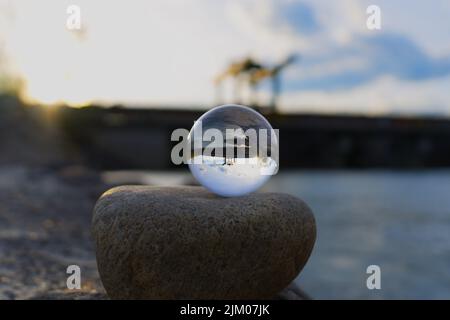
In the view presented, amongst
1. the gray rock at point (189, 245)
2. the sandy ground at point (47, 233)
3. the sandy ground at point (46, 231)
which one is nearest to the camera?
the gray rock at point (189, 245)

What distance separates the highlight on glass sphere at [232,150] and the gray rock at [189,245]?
0.29 metres

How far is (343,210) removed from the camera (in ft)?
74.7

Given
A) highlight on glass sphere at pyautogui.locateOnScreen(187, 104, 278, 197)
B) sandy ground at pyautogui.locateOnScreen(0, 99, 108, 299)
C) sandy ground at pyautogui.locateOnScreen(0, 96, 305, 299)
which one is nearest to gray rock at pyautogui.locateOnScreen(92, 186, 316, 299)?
highlight on glass sphere at pyautogui.locateOnScreen(187, 104, 278, 197)

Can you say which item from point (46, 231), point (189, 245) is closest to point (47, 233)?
point (46, 231)

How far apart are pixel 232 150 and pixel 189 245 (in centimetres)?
115

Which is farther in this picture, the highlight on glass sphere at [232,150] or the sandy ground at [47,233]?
the sandy ground at [47,233]

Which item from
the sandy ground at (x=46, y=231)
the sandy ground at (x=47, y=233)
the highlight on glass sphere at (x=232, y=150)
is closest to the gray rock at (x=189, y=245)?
the highlight on glass sphere at (x=232, y=150)

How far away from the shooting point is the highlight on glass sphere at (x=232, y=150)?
5.14m

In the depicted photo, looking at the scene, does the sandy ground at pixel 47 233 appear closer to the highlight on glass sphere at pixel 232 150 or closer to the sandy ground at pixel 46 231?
the sandy ground at pixel 46 231

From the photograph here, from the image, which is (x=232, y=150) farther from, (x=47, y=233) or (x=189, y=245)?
(x=47, y=233)

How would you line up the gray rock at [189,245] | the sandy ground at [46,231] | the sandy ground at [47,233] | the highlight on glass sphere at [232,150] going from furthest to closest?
1. the sandy ground at [46,231]
2. the sandy ground at [47,233]
3. the highlight on glass sphere at [232,150]
4. the gray rock at [189,245]

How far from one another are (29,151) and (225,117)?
37.5 m

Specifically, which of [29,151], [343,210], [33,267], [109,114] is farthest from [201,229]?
[109,114]

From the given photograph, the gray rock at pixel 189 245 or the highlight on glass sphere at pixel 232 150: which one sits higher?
the highlight on glass sphere at pixel 232 150
